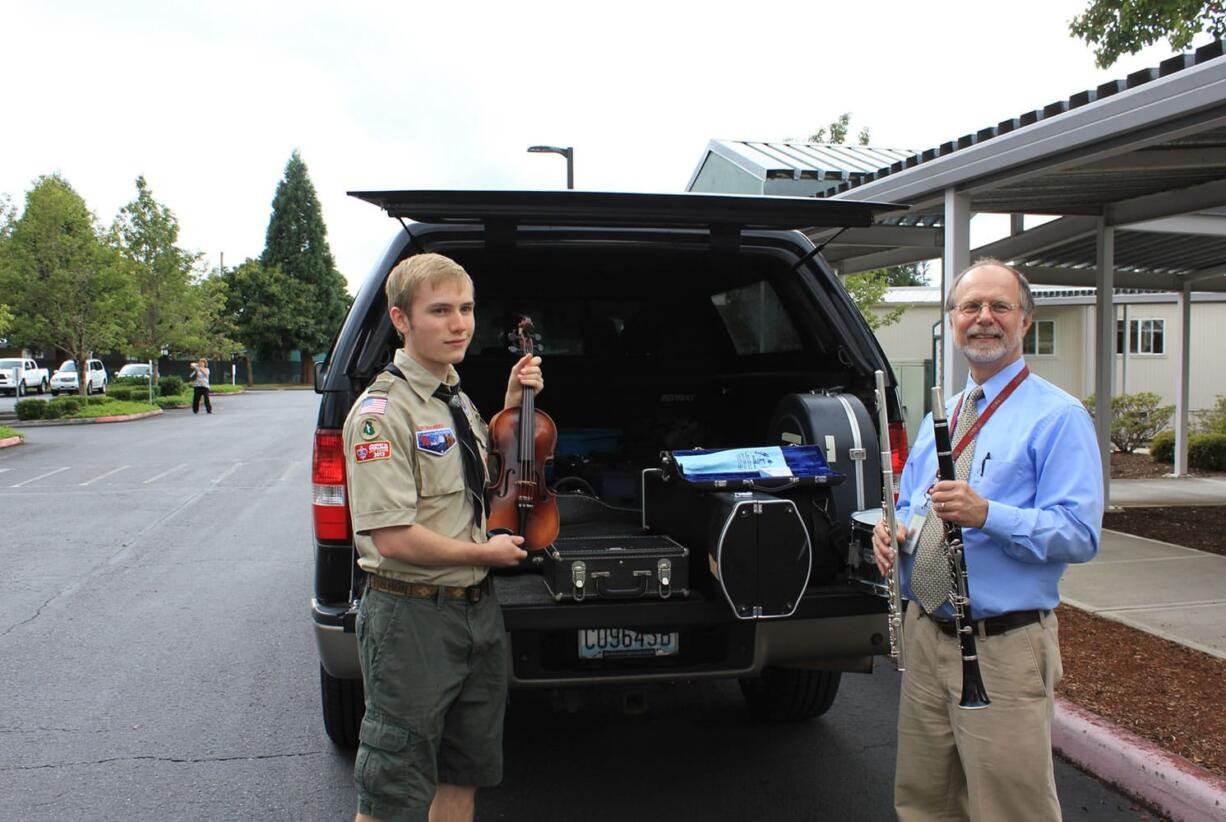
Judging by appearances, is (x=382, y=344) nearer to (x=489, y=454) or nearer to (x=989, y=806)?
(x=489, y=454)

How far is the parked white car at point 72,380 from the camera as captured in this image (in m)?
40.7

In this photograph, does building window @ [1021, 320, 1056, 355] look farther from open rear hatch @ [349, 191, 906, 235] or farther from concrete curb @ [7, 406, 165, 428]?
open rear hatch @ [349, 191, 906, 235]

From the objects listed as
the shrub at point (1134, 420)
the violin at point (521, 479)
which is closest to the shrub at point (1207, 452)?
the shrub at point (1134, 420)

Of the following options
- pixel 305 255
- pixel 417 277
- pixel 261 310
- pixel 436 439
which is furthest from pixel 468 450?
pixel 305 255

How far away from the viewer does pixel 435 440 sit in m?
2.49

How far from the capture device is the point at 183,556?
8.08 metres

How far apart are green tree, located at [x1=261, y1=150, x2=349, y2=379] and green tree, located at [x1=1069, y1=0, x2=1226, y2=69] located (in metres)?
59.0

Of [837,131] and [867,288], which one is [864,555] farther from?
[837,131]

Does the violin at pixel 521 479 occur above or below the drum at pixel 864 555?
above

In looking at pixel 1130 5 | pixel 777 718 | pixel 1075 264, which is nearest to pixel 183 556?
pixel 777 718

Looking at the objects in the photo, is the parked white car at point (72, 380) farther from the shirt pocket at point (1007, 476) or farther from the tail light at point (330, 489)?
the shirt pocket at point (1007, 476)

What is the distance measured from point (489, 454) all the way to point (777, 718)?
2148 mm

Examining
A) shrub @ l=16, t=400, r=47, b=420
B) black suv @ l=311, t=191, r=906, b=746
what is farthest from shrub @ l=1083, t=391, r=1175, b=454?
shrub @ l=16, t=400, r=47, b=420

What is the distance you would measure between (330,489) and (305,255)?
70.6 m
